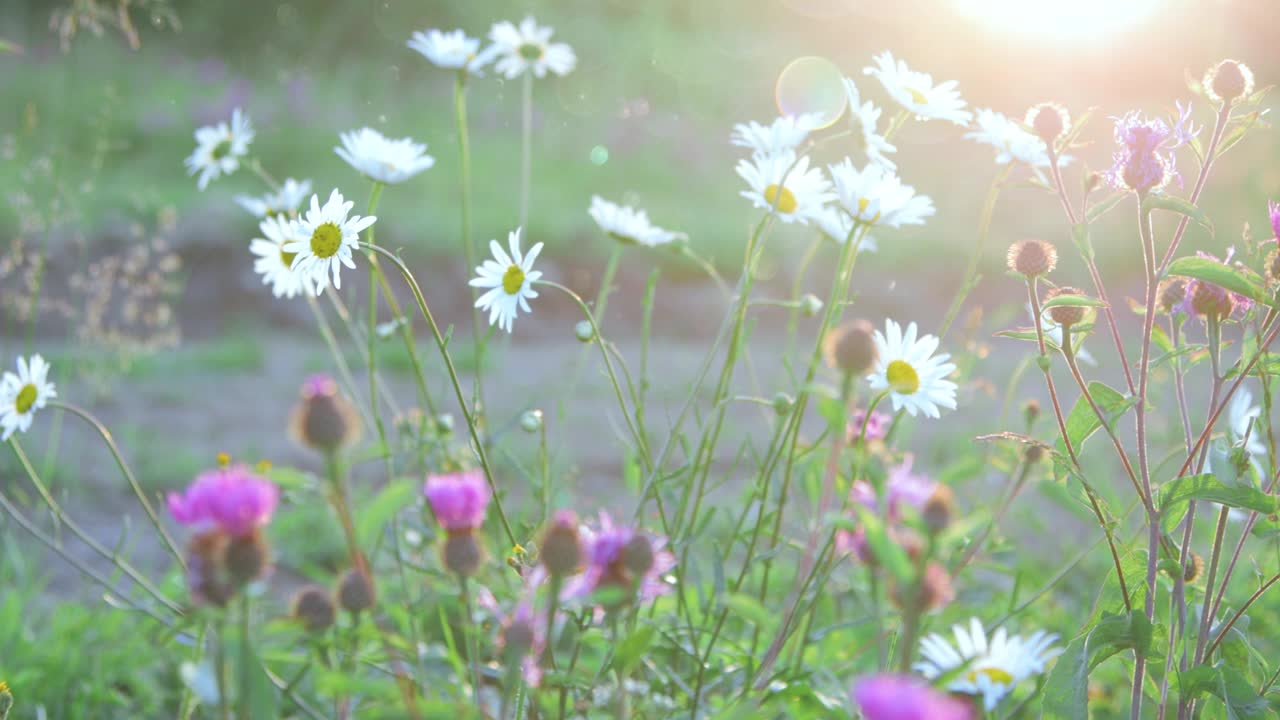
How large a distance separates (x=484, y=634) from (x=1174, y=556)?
2.00 feet

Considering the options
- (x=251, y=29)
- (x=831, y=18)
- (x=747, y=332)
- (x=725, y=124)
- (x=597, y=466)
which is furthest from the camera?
(x=831, y=18)

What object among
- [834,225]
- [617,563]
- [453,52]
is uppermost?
[453,52]

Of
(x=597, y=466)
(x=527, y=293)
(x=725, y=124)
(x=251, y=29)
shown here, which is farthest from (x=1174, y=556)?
(x=251, y=29)

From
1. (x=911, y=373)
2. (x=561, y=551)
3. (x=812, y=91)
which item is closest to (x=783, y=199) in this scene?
(x=911, y=373)

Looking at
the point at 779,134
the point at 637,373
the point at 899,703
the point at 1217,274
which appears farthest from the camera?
the point at 637,373

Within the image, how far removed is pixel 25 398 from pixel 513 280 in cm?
48

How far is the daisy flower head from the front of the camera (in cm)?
86

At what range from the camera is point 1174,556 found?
0.84 meters

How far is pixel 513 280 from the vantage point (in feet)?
3.00

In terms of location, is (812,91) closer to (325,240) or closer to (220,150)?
(220,150)

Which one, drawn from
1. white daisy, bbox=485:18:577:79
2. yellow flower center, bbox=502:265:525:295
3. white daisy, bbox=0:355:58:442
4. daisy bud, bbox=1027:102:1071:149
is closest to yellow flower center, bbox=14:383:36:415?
white daisy, bbox=0:355:58:442

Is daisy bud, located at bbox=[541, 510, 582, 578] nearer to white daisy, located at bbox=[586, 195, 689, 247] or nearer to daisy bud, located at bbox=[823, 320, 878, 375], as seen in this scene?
daisy bud, located at bbox=[823, 320, 878, 375]

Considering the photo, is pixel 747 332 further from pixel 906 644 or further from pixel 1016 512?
pixel 1016 512

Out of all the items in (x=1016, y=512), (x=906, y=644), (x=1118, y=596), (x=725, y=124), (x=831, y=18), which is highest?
(x=831, y=18)
